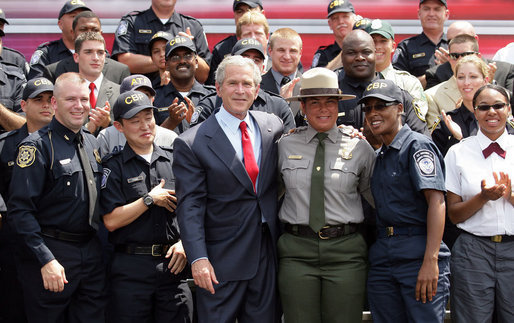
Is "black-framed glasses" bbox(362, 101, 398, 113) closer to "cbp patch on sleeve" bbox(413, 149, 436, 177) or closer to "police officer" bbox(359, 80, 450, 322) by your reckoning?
"police officer" bbox(359, 80, 450, 322)

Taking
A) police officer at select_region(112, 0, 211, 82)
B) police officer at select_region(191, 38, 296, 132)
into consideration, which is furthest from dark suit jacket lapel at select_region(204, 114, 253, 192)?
police officer at select_region(112, 0, 211, 82)

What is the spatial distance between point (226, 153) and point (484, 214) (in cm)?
180

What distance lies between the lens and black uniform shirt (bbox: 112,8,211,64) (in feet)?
22.3

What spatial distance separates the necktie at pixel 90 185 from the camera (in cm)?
428

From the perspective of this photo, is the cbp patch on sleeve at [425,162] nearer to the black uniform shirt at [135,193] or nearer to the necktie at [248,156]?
the necktie at [248,156]

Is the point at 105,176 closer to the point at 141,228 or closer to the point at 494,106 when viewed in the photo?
the point at 141,228

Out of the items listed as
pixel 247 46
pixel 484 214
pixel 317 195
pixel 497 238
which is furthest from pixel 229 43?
pixel 497 238

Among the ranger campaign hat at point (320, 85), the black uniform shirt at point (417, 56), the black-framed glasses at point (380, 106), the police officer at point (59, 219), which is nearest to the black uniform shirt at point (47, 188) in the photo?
the police officer at point (59, 219)

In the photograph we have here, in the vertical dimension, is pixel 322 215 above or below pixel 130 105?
below

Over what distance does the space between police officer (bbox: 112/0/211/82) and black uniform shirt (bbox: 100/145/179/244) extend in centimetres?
246

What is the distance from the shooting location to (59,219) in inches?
166

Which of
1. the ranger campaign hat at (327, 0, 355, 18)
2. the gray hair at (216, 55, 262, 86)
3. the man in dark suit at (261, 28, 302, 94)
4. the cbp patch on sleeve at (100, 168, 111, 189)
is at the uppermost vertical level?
the ranger campaign hat at (327, 0, 355, 18)

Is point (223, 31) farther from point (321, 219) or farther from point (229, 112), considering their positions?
point (321, 219)

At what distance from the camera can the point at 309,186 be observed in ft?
12.9
